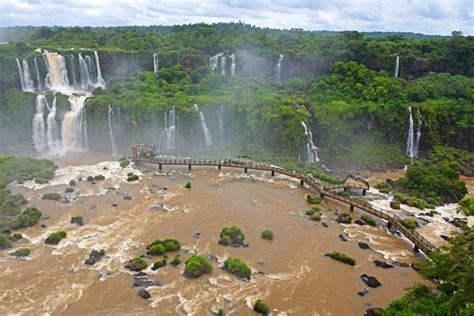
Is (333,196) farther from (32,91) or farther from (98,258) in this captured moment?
(32,91)

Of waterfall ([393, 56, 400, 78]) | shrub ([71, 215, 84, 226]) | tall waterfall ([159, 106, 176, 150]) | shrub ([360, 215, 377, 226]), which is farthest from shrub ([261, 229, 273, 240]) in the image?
waterfall ([393, 56, 400, 78])

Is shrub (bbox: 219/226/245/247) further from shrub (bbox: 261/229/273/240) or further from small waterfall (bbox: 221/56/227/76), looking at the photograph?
small waterfall (bbox: 221/56/227/76)

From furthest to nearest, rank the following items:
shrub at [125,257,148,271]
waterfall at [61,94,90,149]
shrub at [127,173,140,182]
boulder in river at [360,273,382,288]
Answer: waterfall at [61,94,90,149]
shrub at [127,173,140,182]
shrub at [125,257,148,271]
boulder in river at [360,273,382,288]

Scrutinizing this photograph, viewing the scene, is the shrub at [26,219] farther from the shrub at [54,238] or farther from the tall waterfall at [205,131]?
the tall waterfall at [205,131]

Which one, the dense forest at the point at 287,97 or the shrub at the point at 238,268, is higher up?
the dense forest at the point at 287,97

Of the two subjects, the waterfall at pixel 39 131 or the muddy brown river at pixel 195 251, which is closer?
the muddy brown river at pixel 195 251

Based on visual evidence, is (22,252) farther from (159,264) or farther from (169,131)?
(169,131)

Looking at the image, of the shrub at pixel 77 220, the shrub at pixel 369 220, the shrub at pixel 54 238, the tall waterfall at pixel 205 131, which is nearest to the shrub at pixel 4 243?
the shrub at pixel 54 238
